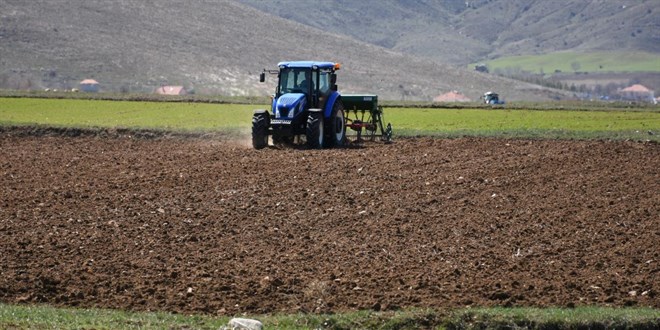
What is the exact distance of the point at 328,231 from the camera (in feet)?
62.3

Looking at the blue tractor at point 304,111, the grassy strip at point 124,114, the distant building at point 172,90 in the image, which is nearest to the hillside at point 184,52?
the distant building at point 172,90

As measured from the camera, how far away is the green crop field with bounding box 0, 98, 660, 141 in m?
39.1

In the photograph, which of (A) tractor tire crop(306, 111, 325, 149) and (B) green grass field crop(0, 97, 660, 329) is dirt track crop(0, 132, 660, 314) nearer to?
(B) green grass field crop(0, 97, 660, 329)

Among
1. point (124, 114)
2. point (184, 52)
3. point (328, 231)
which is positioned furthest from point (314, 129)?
point (184, 52)

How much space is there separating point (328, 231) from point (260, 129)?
14154mm

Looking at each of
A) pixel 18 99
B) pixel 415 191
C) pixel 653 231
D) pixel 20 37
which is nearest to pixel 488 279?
pixel 653 231

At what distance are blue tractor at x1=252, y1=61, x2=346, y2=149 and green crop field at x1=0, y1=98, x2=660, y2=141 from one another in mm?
5033

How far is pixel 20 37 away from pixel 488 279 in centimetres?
10745

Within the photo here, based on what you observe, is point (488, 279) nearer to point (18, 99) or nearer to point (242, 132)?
point (242, 132)

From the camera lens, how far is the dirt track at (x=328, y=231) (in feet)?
49.2

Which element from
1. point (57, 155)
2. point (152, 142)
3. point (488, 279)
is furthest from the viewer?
point (152, 142)

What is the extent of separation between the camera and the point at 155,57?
400 feet

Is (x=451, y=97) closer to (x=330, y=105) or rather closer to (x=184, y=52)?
(x=184, y=52)

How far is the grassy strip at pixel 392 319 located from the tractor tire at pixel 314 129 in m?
19.1
